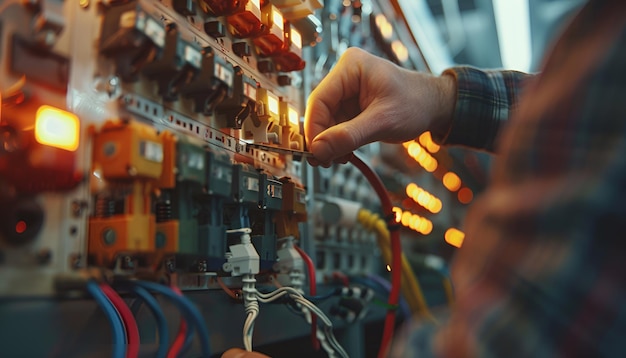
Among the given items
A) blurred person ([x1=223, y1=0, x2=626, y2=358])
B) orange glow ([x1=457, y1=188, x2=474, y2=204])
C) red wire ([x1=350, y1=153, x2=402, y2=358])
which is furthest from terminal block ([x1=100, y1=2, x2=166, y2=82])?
orange glow ([x1=457, y1=188, x2=474, y2=204])

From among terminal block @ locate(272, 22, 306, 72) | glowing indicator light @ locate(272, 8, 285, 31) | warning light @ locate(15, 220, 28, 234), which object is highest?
glowing indicator light @ locate(272, 8, 285, 31)

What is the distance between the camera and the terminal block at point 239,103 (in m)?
0.82

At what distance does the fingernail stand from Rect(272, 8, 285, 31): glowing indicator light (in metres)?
0.24

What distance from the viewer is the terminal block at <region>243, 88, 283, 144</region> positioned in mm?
876

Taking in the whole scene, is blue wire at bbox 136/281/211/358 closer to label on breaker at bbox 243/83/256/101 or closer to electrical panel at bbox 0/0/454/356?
electrical panel at bbox 0/0/454/356

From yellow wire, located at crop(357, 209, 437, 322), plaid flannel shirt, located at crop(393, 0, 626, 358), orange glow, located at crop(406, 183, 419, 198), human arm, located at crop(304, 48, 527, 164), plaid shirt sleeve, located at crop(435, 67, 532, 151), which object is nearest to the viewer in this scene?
plaid flannel shirt, located at crop(393, 0, 626, 358)

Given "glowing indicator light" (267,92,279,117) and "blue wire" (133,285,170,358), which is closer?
"blue wire" (133,285,170,358)

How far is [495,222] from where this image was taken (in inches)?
15.0

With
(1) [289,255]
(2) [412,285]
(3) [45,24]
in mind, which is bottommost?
(2) [412,285]

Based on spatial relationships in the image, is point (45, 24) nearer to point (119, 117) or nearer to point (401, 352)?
point (119, 117)

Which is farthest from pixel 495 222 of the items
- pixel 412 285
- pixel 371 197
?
pixel 371 197

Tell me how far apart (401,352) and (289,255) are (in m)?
0.57

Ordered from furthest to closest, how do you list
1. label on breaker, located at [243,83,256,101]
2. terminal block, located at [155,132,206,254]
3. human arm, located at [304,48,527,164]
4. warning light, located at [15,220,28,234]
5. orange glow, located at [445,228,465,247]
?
orange glow, located at [445,228,465,247] → human arm, located at [304,48,527,164] → label on breaker, located at [243,83,256,101] → terminal block, located at [155,132,206,254] → warning light, located at [15,220,28,234]

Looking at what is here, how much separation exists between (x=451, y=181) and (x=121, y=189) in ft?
10.4
